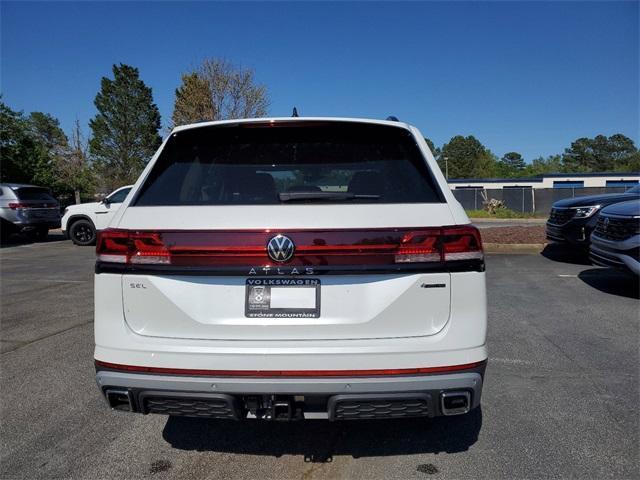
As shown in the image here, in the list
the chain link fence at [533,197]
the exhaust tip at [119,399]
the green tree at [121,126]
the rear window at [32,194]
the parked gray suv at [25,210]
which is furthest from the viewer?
the green tree at [121,126]

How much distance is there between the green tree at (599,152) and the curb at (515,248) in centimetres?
11096

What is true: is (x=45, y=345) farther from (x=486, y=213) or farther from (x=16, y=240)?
(x=486, y=213)

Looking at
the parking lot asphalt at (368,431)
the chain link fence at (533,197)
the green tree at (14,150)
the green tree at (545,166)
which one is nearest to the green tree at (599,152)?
the green tree at (545,166)

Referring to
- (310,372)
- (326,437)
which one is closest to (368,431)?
(326,437)

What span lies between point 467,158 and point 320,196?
4513 inches

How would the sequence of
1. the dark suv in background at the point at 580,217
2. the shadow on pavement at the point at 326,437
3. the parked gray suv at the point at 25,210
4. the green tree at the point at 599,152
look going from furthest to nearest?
the green tree at the point at 599,152, the parked gray suv at the point at 25,210, the dark suv in background at the point at 580,217, the shadow on pavement at the point at 326,437

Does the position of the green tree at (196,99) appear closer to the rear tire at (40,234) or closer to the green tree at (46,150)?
the green tree at (46,150)

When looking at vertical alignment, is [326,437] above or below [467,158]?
below

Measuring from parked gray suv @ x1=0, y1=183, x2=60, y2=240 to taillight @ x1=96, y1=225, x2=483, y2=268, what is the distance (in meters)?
15.2

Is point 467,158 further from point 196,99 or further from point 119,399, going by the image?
point 119,399

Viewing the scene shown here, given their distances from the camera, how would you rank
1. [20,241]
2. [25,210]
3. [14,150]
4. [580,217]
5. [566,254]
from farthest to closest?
1. [14,150]
2. [20,241]
3. [25,210]
4. [566,254]
5. [580,217]

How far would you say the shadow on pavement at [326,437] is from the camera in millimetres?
3004

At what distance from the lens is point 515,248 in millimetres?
12125

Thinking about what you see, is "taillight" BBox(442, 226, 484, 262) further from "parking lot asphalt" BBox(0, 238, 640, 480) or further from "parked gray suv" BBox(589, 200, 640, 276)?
"parked gray suv" BBox(589, 200, 640, 276)
